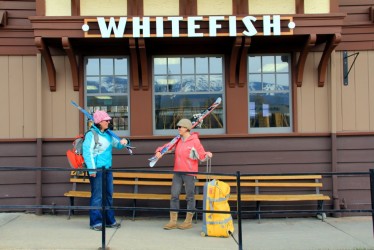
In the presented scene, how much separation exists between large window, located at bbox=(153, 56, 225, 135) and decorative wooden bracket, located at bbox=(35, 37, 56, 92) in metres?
1.73

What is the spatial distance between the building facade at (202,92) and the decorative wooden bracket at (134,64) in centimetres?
2

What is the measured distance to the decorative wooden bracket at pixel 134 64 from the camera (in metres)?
6.80

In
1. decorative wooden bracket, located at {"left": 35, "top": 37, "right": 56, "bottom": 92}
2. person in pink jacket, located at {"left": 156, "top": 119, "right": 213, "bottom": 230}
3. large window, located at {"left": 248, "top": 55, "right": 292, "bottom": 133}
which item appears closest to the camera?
person in pink jacket, located at {"left": 156, "top": 119, "right": 213, "bottom": 230}

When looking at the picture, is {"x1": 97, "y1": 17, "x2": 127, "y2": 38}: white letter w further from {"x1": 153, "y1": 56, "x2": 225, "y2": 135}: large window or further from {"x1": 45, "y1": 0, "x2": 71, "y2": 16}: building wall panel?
{"x1": 153, "y1": 56, "x2": 225, "y2": 135}: large window

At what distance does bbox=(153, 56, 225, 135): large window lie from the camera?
7543mm

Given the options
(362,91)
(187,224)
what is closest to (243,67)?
(362,91)

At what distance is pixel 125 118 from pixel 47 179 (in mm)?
1708

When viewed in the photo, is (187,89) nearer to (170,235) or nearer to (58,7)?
(58,7)

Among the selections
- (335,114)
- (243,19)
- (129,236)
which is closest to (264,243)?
(129,236)

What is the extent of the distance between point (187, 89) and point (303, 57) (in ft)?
6.82

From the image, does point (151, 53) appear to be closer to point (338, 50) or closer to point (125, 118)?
point (125, 118)

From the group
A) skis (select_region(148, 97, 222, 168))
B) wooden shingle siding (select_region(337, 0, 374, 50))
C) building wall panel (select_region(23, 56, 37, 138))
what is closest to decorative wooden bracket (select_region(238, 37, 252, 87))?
skis (select_region(148, 97, 222, 168))

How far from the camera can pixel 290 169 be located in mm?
7391

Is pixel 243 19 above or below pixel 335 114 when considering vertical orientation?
above
